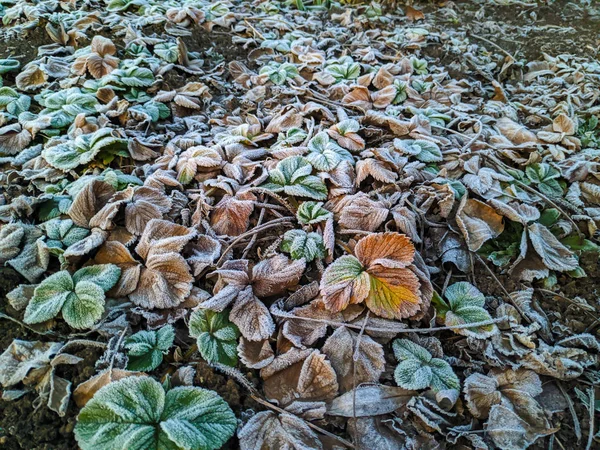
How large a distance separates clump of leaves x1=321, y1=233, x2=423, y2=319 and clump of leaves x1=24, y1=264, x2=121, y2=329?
0.80 m

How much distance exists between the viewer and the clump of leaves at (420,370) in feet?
4.74

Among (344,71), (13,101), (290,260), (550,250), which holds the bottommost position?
(550,250)

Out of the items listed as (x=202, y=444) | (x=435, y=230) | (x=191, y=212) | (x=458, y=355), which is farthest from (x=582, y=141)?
(x=202, y=444)

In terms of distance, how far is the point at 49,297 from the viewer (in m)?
1.59

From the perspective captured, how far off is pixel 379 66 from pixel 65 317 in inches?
107

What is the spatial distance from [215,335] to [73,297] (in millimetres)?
545

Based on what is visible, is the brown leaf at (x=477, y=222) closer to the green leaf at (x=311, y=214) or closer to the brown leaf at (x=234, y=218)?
the green leaf at (x=311, y=214)

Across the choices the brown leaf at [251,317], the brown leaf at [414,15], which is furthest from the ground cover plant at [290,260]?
the brown leaf at [414,15]

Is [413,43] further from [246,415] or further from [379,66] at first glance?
[246,415]

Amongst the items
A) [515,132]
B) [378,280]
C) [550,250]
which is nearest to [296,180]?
[378,280]

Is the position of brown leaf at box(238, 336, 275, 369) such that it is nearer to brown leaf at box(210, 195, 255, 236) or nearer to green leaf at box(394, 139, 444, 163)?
brown leaf at box(210, 195, 255, 236)

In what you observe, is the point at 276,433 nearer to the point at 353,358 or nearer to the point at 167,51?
the point at 353,358

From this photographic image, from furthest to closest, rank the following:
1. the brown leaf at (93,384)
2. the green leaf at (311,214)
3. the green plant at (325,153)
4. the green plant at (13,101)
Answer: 1. the green plant at (13,101)
2. the green plant at (325,153)
3. the green leaf at (311,214)
4. the brown leaf at (93,384)

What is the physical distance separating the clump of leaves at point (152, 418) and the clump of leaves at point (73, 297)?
1.11ft
